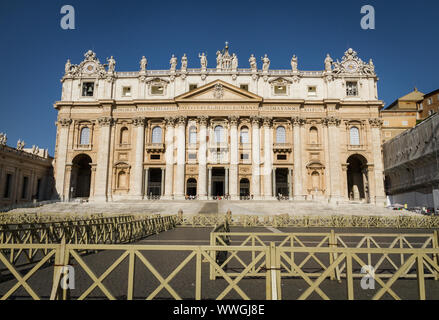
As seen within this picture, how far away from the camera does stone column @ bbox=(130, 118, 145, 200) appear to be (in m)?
43.3

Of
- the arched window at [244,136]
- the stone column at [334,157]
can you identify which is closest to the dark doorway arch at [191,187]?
the arched window at [244,136]

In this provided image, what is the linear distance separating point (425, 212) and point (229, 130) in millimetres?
25579

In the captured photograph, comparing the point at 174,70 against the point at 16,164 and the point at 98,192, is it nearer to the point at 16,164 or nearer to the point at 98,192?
the point at 98,192

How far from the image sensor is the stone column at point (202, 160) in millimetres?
42312

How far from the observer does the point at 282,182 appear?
4644 centimetres

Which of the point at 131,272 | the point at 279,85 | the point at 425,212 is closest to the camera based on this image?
the point at 131,272

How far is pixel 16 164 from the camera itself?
3956 cm

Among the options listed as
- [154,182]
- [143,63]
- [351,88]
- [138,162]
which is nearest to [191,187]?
[154,182]

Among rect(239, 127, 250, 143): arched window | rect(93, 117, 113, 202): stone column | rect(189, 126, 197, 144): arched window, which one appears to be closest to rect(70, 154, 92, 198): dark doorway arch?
rect(93, 117, 113, 202): stone column

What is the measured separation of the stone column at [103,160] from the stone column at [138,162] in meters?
3.73

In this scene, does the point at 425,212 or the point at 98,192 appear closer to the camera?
the point at 425,212

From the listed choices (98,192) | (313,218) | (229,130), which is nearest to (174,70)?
(229,130)
